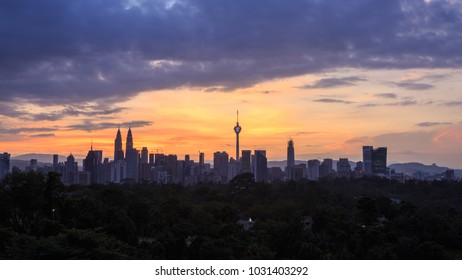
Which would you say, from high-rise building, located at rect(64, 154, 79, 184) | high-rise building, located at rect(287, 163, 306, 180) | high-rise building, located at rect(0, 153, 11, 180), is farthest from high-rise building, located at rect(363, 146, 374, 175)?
high-rise building, located at rect(0, 153, 11, 180)

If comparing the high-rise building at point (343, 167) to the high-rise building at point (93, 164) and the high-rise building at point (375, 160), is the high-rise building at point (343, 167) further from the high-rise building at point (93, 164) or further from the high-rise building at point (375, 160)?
the high-rise building at point (93, 164)

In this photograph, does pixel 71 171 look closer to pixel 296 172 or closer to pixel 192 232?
pixel 296 172

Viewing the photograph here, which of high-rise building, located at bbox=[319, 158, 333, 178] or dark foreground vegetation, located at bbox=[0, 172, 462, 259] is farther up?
high-rise building, located at bbox=[319, 158, 333, 178]

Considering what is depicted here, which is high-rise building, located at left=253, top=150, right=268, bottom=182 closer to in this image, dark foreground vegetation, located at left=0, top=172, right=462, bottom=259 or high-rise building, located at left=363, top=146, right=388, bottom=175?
high-rise building, located at left=363, top=146, right=388, bottom=175

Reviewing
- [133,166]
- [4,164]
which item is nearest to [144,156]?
[133,166]

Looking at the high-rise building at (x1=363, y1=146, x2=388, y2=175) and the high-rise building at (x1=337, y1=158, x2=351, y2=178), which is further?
the high-rise building at (x1=337, y1=158, x2=351, y2=178)

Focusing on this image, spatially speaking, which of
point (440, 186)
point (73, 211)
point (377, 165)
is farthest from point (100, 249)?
point (377, 165)

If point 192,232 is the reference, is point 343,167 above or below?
above

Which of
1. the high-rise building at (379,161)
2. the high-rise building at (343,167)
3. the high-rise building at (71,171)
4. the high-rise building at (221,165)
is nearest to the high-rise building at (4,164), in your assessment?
the high-rise building at (71,171)
